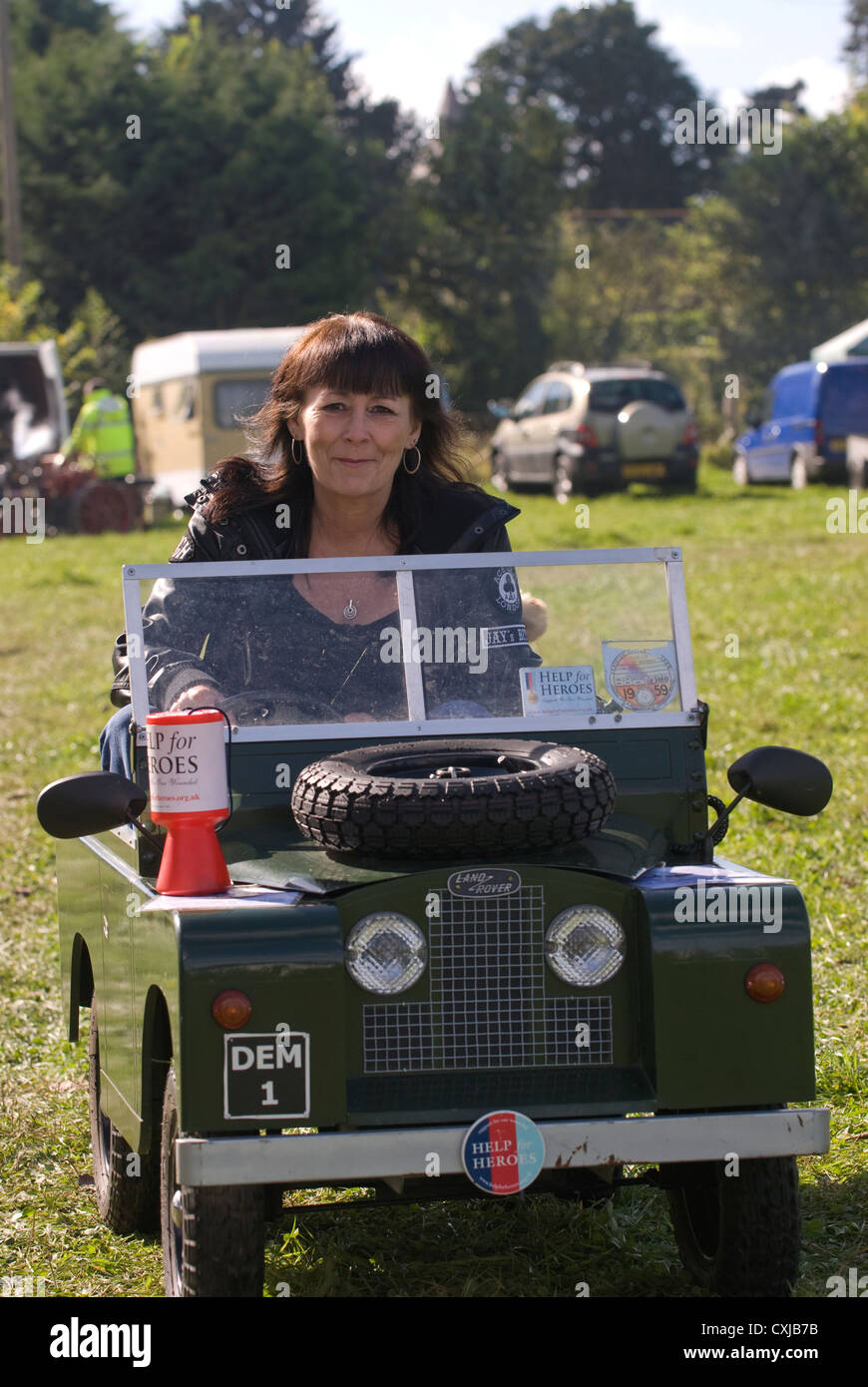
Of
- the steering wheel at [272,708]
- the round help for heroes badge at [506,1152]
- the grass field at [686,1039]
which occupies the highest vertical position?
the steering wheel at [272,708]

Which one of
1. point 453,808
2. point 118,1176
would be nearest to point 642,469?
point 118,1176

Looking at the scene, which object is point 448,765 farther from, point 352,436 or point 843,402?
point 843,402

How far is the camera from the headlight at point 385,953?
334cm

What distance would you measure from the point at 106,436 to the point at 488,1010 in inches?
888

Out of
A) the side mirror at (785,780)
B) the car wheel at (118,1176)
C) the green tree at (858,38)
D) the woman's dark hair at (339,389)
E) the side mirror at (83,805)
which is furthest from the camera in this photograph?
the green tree at (858,38)

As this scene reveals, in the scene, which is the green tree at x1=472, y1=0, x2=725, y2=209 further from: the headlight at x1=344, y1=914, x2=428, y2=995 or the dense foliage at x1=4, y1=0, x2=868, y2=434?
the headlight at x1=344, y1=914, x2=428, y2=995

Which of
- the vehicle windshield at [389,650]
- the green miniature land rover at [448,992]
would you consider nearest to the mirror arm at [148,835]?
the green miniature land rover at [448,992]

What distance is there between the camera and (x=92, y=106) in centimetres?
4028

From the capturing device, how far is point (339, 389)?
14.5 ft

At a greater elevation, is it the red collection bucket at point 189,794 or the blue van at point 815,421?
the blue van at point 815,421

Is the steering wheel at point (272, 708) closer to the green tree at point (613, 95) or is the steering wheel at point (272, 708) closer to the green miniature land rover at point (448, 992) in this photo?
the green miniature land rover at point (448, 992)

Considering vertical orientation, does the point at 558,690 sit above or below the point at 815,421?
below
